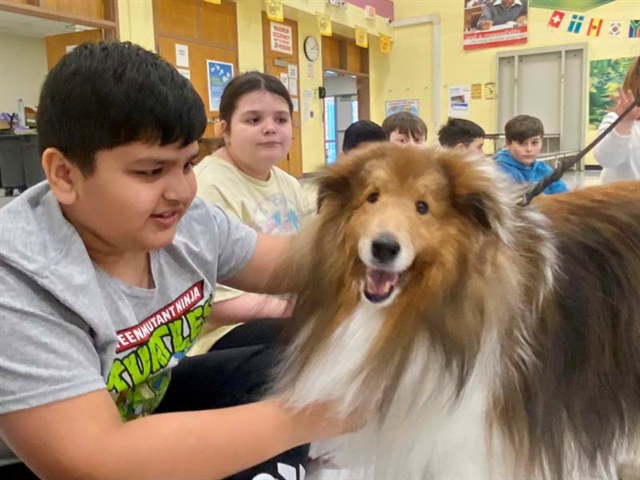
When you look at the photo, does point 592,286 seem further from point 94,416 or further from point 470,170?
point 94,416

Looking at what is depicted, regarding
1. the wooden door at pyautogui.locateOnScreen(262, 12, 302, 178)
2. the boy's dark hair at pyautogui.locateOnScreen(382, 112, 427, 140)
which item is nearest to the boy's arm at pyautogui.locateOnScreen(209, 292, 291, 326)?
the boy's dark hair at pyautogui.locateOnScreen(382, 112, 427, 140)

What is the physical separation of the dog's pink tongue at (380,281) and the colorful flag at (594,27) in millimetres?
9529

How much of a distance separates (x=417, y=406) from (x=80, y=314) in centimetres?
65

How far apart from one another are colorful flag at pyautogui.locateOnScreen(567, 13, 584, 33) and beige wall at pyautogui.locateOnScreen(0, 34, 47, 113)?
8.07 metres

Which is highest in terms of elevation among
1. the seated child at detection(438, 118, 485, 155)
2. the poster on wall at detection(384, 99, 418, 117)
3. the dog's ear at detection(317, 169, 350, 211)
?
the poster on wall at detection(384, 99, 418, 117)

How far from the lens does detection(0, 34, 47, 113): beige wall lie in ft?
32.5

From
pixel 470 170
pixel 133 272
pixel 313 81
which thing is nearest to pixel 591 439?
pixel 470 170

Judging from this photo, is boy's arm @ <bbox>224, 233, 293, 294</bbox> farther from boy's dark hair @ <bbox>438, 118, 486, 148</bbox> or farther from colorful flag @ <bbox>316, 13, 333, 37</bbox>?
colorful flag @ <bbox>316, 13, 333, 37</bbox>

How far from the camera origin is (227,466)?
106cm

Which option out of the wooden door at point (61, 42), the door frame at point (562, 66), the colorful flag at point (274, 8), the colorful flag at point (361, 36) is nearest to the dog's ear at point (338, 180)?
the wooden door at point (61, 42)

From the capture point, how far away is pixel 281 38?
8508 millimetres

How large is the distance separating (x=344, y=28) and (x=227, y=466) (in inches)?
362

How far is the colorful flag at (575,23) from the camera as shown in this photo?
9.38 m

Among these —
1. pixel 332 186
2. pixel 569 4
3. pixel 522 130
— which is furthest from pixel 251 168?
pixel 569 4
